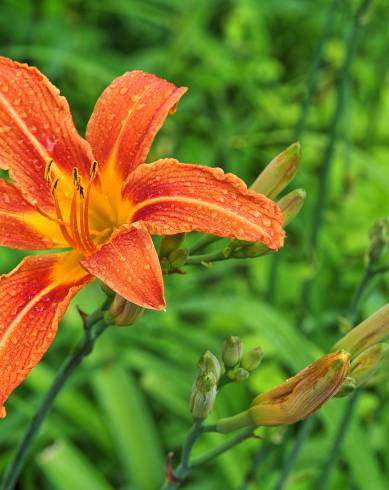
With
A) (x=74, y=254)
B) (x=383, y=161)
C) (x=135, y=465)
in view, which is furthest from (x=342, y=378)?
(x=383, y=161)

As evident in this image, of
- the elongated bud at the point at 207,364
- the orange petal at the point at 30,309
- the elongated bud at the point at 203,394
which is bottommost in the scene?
the elongated bud at the point at 203,394

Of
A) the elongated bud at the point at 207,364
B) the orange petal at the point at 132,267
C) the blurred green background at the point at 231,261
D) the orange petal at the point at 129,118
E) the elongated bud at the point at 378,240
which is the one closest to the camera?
the orange petal at the point at 132,267

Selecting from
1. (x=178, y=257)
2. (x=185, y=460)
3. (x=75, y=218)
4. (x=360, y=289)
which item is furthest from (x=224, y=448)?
(x=360, y=289)

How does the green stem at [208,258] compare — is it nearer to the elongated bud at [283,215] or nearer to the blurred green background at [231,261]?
the elongated bud at [283,215]

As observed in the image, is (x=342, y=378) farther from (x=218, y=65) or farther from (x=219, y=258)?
(x=218, y=65)

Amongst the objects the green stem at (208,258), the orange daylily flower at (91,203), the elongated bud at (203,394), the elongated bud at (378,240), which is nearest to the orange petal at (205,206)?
the orange daylily flower at (91,203)

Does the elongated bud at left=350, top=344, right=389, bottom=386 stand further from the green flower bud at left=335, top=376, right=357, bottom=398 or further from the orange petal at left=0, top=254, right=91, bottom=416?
the orange petal at left=0, top=254, right=91, bottom=416
